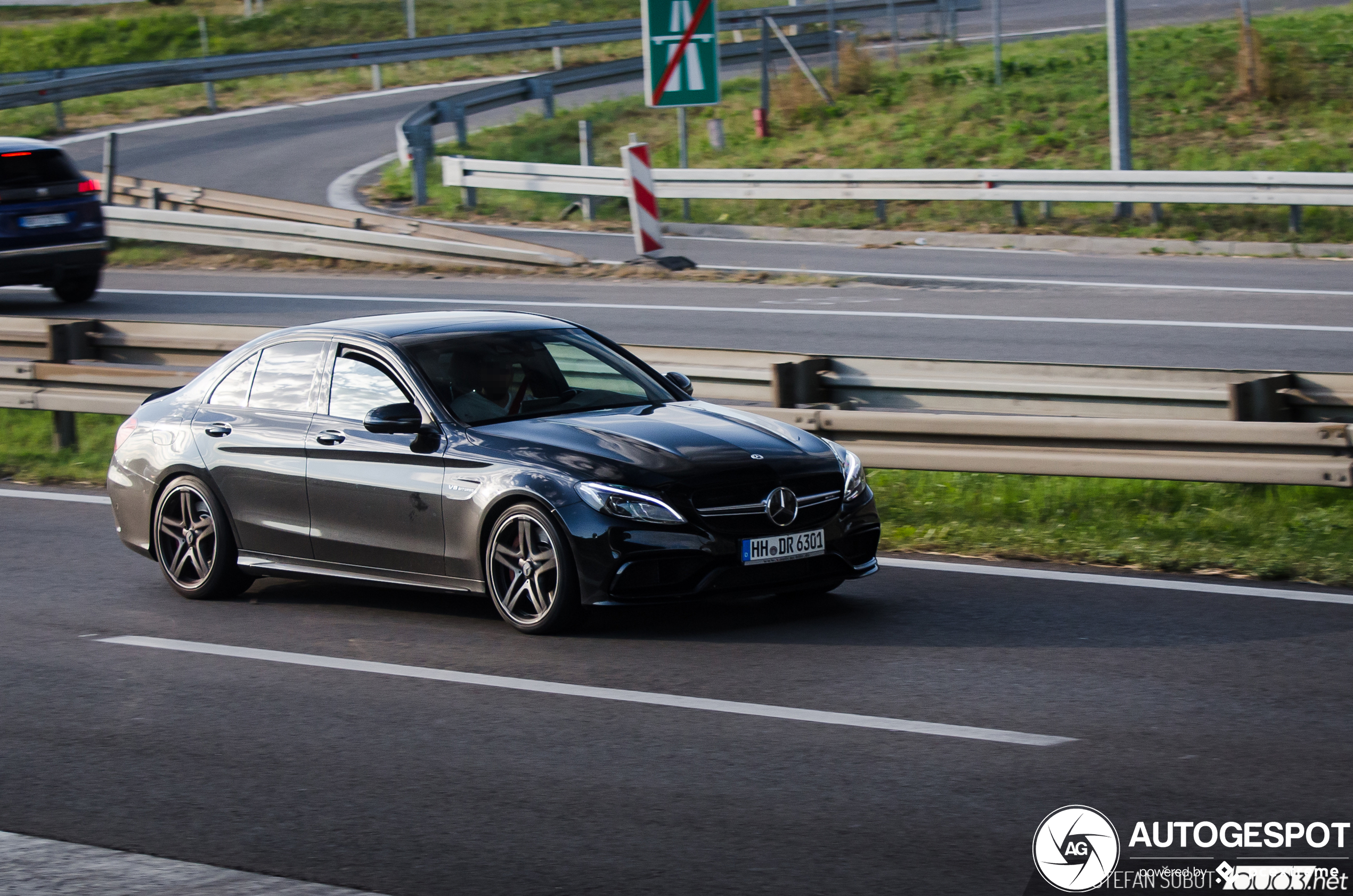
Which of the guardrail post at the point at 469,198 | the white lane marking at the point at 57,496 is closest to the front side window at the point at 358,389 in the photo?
the white lane marking at the point at 57,496

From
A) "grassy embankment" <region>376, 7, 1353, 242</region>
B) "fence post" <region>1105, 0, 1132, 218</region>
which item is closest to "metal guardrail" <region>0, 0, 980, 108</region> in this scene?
"grassy embankment" <region>376, 7, 1353, 242</region>

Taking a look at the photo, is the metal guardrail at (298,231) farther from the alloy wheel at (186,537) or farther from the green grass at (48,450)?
the alloy wheel at (186,537)

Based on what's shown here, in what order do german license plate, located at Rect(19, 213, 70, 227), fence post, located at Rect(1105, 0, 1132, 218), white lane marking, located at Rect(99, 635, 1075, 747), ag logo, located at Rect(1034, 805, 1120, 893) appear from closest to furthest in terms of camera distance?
1. ag logo, located at Rect(1034, 805, 1120, 893)
2. white lane marking, located at Rect(99, 635, 1075, 747)
3. german license plate, located at Rect(19, 213, 70, 227)
4. fence post, located at Rect(1105, 0, 1132, 218)

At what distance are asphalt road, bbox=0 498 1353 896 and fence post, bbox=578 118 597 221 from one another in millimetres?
17105

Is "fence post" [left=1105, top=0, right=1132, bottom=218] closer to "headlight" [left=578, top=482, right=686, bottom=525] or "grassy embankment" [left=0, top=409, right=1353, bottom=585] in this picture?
"grassy embankment" [left=0, top=409, right=1353, bottom=585]

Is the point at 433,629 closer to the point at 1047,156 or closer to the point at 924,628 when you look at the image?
the point at 924,628

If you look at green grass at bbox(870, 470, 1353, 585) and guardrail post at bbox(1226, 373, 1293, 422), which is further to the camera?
guardrail post at bbox(1226, 373, 1293, 422)

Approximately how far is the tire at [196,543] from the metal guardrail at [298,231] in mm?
12112

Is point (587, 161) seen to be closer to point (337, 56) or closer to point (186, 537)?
point (337, 56)

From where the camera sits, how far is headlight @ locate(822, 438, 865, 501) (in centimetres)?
809

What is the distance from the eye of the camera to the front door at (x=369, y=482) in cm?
818

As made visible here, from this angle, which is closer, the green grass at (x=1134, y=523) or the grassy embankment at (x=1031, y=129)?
the green grass at (x=1134, y=523)

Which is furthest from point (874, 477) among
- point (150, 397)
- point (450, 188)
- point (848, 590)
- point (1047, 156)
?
point (450, 188)

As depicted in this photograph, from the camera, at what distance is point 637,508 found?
7551 millimetres
